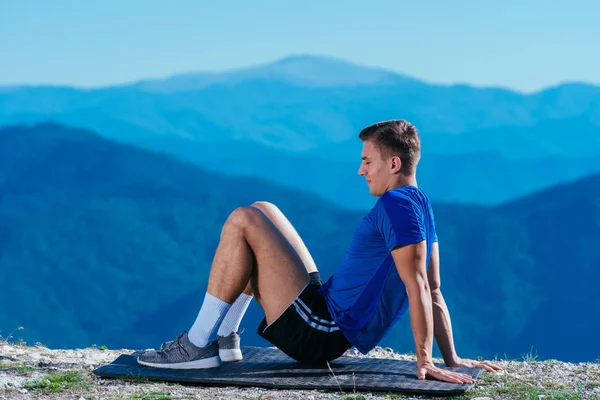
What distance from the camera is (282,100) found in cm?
1769

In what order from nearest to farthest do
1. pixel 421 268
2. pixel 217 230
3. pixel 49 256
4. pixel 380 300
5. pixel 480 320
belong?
1. pixel 421 268
2. pixel 380 300
3. pixel 480 320
4. pixel 49 256
5. pixel 217 230

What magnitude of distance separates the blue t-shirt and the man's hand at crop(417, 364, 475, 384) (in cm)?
27

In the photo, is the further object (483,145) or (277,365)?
(483,145)

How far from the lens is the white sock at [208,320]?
3.74 metres

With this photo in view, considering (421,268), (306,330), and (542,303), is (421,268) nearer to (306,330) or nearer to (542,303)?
(306,330)

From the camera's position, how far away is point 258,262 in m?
3.72

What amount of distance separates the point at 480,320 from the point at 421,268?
1168cm

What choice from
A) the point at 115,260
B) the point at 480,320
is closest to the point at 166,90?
the point at 115,260

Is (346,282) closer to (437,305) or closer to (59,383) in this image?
(437,305)

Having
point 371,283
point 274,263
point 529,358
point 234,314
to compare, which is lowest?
point 529,358

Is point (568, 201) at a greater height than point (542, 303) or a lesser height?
greater

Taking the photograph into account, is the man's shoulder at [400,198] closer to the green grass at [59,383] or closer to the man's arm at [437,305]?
the man's arm at [437,305]

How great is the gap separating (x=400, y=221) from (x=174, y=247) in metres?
13.1

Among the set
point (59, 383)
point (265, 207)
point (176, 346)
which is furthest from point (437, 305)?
point (59, 383)
